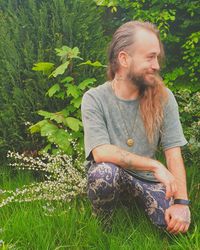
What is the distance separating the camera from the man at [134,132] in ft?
10.3

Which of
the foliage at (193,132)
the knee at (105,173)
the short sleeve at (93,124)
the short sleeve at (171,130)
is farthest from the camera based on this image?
the foliage at (193,132)

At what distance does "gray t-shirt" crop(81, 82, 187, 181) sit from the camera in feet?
10.8

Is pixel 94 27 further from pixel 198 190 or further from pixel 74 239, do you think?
pixel 74 239

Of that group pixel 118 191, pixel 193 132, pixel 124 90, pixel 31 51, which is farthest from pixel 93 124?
pixel 31 51

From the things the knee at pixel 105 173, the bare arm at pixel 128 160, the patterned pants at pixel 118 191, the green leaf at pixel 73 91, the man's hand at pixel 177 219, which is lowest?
the man's hand at pixel 177 219

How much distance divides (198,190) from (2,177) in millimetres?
1703

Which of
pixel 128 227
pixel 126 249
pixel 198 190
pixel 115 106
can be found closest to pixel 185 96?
pixel 198 190

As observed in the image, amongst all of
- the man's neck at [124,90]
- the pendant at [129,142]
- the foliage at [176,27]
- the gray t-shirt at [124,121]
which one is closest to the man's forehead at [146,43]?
the man's neck at [124,90]

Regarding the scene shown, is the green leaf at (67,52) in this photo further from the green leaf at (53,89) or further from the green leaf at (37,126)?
the green leaf at (37,126)

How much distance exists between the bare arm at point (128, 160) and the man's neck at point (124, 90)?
0.40 m

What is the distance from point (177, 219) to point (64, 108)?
1.70 metres

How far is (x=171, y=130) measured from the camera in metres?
3.33

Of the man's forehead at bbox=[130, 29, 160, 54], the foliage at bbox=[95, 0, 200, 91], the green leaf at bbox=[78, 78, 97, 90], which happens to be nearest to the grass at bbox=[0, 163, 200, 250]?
the green leaf at bbox=[78, 78, 97, 90]

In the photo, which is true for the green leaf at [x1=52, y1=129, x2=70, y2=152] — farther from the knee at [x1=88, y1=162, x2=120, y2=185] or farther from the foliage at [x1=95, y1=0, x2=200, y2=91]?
the foliage at [x1=95, y1=0, x2=200, y2=91]
